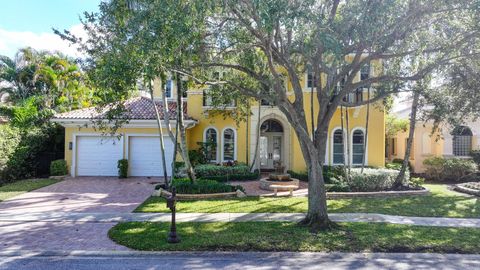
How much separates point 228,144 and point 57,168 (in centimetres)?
975

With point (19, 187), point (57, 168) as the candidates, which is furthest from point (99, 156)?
point (19, 187)

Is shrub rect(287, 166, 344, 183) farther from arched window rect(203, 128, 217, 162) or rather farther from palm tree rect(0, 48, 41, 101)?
palm tree rect(0, 48, 41, 101)

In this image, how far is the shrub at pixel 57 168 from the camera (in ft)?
68.5

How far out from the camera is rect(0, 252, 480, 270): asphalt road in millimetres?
7223

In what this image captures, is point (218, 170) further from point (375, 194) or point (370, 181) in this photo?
point (375, 194)

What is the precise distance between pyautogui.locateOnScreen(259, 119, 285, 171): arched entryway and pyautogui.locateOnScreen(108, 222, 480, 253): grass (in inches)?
554

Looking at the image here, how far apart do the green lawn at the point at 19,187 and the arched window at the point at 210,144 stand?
8226 mm

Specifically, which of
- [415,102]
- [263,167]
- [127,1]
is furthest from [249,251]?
[263,167]

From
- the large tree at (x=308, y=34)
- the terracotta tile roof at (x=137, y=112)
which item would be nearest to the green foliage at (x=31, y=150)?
the terracotta tile roof at (x=137, y=112)

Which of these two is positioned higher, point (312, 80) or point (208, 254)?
point (312, 80)

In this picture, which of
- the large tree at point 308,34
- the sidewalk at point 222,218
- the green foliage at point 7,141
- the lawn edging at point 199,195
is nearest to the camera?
the large tree at point 308,34

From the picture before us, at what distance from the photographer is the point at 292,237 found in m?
8.95

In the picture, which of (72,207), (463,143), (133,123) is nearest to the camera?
(72,207)

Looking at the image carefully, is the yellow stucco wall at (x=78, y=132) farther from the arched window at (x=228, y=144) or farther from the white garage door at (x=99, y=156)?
the arched window at (x=228, y=144)
